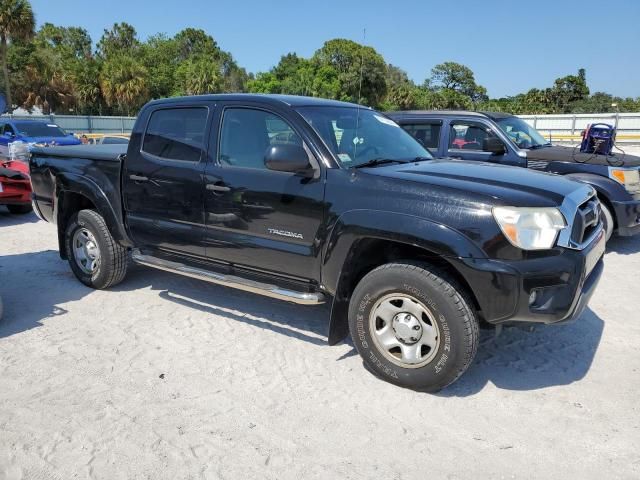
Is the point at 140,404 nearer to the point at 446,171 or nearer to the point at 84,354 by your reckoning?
the point at 84,354

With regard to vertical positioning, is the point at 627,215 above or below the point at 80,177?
below

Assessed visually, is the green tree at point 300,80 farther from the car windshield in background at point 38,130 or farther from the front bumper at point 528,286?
the front bumper at point 528,286

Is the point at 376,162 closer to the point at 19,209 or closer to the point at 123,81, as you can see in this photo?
the point at 19,209

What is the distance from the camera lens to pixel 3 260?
6520 millimetres

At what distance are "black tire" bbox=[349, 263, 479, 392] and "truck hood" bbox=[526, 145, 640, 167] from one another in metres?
4.79

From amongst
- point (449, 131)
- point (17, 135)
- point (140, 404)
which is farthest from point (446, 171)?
point (17, 135)

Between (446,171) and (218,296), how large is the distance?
2.67 meters

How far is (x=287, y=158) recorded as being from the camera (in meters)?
3.58

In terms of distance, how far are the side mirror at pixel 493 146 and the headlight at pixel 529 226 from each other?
4.05 m

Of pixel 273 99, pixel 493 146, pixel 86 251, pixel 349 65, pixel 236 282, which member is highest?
pixel 349 65

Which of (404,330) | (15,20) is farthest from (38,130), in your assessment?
(15,20)

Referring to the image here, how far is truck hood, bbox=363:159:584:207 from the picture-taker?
3.15 metres

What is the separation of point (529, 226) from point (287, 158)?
1.60 m

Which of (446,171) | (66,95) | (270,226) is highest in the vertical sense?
(66,95)
